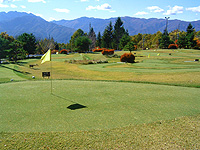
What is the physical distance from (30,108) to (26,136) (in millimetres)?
2189

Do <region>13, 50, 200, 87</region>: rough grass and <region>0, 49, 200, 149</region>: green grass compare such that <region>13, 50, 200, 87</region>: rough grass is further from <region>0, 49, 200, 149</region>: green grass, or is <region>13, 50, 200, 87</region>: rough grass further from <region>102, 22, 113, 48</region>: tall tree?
<region>102, 22, 113, 48</region>: tall tree

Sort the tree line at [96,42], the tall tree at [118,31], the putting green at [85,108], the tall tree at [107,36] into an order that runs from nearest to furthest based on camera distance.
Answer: the putting green at [85,108] < the tree line at [96,42] < the tall tree at [107,36] < the tall tree at [118,31]

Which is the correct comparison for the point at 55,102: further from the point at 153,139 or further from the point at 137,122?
the point at 153,139

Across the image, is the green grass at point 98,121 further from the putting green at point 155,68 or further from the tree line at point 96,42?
the tree line at point 96,42

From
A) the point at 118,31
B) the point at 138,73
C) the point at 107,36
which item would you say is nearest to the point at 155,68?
the point at 138,73

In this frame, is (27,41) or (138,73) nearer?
(138,73)

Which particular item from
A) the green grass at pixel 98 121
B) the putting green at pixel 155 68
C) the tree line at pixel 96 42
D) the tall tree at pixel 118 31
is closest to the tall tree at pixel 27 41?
the tree line at pixel 96 42

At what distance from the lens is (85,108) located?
7.12 m

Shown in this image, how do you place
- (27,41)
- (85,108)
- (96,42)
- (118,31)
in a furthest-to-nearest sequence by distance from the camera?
(96,42) → (118,31) → (27,41) → (85,108)

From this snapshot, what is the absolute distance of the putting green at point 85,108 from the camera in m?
5.73

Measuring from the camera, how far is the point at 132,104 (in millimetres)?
7789

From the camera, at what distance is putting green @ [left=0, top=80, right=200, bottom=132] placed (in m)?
5.73

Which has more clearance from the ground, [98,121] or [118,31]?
[118,31]

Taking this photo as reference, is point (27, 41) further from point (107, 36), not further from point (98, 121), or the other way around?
point (98, 121)
